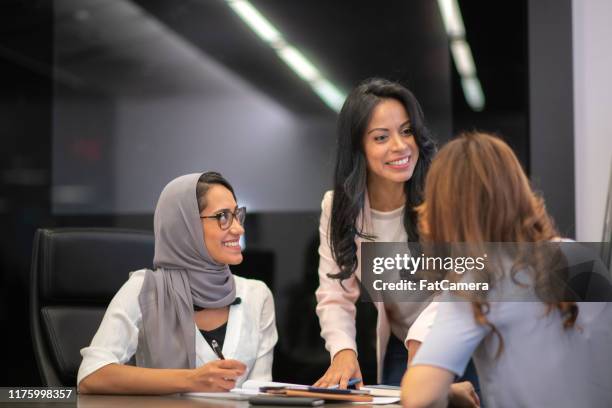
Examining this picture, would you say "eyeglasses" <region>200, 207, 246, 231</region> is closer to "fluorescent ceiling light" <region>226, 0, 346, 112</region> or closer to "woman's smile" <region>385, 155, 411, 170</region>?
"woman's smile" <region>385, 155, 411, 170</region>

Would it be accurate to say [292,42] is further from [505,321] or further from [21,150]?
[505,321]

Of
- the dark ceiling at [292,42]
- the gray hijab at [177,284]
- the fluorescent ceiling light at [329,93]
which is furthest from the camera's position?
the fluorescent ceiling light at [329,93]

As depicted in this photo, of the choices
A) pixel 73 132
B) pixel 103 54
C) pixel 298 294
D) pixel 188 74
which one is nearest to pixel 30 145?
pixel 73 132

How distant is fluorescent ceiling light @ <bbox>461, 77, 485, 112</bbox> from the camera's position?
3492mm

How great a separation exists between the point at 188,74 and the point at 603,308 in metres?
2.71

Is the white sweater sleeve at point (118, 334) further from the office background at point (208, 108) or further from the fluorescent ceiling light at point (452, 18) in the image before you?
the fluorescent ceiling light at point (452, 18)

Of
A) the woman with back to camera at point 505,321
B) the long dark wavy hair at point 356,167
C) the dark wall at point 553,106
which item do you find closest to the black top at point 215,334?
the long dark wavy hair at point 356,167

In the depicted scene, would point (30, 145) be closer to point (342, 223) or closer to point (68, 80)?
point (68, 80)

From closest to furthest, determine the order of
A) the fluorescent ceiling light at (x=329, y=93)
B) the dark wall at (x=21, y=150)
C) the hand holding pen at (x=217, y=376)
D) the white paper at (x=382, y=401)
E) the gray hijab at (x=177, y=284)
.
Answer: the white paper at (x=382, y=401) → the hand holding pen at (x=217, y=376) → the gray hijab at (x=177, y=284) → the fluorescent ceiling light at (x=329, y=93) → the dark wall at (x=21, y=150)

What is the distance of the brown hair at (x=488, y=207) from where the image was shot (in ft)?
5.08

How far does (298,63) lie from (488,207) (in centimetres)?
241

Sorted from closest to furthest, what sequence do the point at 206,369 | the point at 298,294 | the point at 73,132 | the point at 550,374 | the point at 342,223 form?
1. the point at 550,374
2. the point at 206,369
3. the point at 342,223
4. the point at 298,294
5. the point at 73,132

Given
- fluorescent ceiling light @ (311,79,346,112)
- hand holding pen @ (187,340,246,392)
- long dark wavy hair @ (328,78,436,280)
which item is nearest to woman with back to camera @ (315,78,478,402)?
long dark wavy hair @ (328,78,436,280)

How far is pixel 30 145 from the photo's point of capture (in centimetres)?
406
